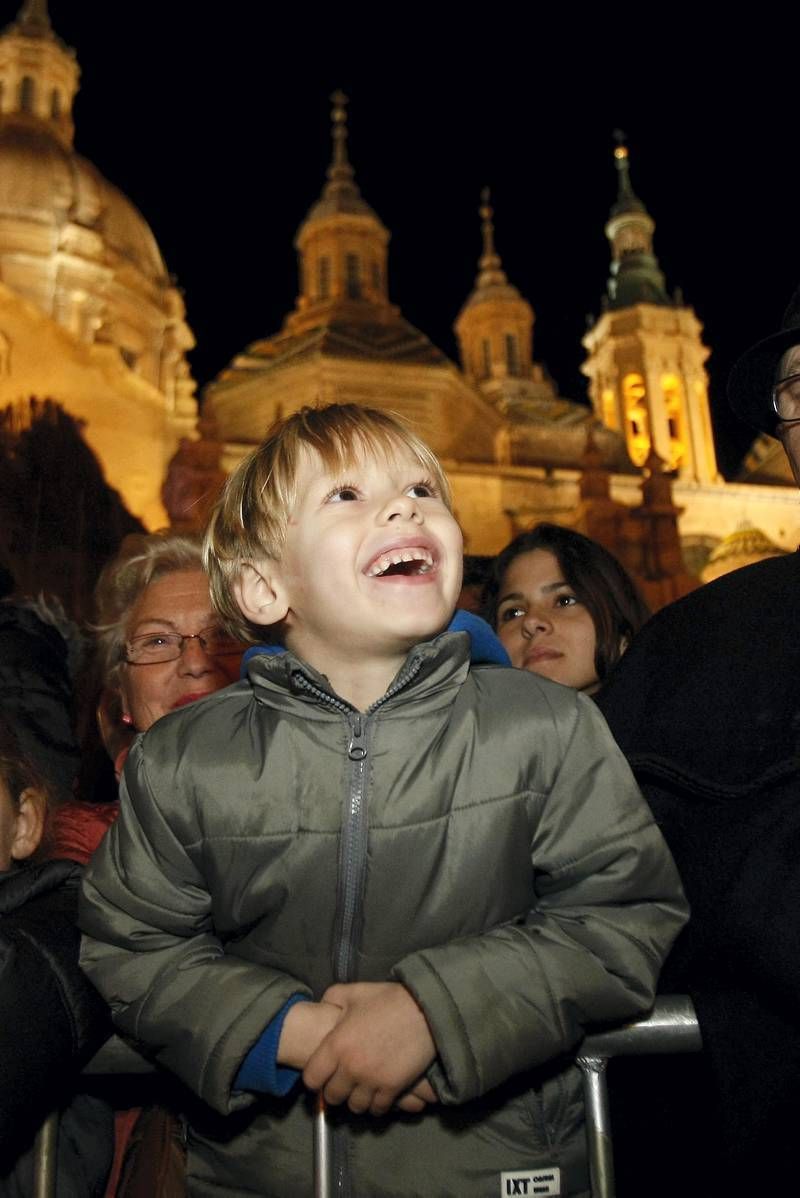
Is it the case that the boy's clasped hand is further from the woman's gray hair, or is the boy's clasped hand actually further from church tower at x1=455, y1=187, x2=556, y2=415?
church tower at x1=455, y1=187, x2=556, y2=415

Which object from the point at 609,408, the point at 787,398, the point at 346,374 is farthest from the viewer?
the point at 609,408

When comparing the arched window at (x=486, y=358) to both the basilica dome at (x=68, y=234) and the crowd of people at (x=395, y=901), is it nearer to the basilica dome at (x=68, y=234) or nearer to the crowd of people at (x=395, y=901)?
the basilica dome at (x=68, y=234)

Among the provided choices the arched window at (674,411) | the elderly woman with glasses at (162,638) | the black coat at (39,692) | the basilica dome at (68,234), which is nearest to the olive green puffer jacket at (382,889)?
the elderly woman with glasses at (162,638)

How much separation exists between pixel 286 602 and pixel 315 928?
0.65m

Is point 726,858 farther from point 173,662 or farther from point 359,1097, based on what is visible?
point 173,662

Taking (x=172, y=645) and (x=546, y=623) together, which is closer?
(x=172, y=645)

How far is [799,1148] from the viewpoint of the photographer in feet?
5.67

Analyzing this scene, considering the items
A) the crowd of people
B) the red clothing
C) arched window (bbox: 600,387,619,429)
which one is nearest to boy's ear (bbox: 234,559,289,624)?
the crowd of people

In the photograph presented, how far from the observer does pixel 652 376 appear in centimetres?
4459

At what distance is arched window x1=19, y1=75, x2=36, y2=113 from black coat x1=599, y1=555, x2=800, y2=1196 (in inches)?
1699

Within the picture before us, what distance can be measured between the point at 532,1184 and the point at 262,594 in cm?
122

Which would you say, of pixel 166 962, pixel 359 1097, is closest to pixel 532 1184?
pixel 359 1097

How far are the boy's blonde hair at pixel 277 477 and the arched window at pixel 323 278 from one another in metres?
39.1

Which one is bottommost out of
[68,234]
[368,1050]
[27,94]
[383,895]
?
[368,1050]
